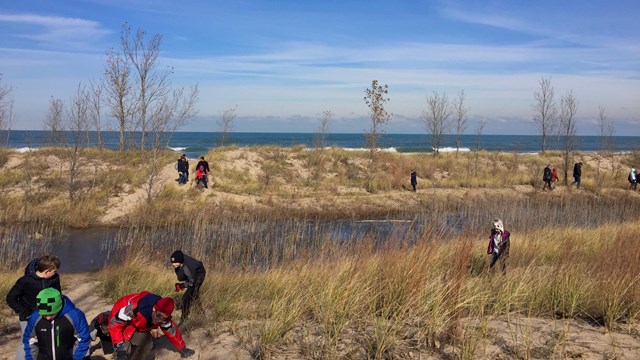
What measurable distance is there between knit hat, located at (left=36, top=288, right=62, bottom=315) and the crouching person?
0.04 meters

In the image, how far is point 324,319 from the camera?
5582 millimetres

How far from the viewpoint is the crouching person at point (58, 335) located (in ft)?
14.5

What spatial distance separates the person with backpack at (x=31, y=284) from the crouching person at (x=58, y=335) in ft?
2.03

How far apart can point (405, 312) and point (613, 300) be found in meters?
2.62

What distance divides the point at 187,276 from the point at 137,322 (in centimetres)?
141

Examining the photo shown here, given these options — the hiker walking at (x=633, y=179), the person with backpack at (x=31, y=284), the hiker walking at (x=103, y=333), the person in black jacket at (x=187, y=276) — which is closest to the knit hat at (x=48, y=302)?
the person with backpack at (x=31, y=284)

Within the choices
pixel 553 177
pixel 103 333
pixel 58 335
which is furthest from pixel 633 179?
pixel 58 335

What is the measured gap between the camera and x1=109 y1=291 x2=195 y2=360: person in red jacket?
4.84 m

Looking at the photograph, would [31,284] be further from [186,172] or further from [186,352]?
[186,172]

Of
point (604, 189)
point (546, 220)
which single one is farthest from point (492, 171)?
point (546, 220)

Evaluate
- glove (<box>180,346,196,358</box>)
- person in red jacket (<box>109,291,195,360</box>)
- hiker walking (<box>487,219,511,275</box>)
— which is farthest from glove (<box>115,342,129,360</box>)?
hiker walking (<box>487,219,511,275</box>)

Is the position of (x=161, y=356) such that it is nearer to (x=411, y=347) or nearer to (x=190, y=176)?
(x=411, y=347)

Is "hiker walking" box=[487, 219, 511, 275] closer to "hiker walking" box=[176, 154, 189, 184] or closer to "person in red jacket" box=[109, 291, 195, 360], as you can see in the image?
"person in red jacket" box=[109, 291, 195, 360]

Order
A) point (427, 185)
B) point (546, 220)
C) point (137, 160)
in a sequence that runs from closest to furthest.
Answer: point (546, 220) → point (137, 160) → point (427, 185)
